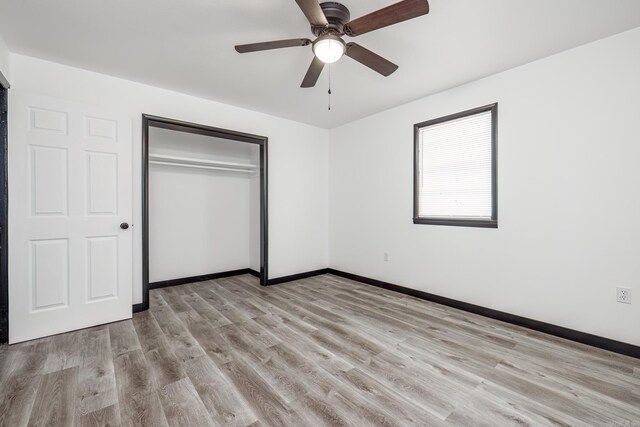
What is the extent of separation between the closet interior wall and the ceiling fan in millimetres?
2514

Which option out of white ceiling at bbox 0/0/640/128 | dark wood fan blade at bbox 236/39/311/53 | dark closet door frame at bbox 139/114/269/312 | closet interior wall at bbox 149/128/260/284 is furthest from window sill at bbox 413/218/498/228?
closet interior wall at bbox 149/128/260/284

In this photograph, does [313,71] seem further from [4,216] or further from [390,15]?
[4,216]

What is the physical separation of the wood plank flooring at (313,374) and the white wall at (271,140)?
3.56 ft

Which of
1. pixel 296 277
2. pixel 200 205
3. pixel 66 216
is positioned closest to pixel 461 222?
pixel 296 277

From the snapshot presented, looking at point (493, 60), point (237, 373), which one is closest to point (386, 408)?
point (237, 373)

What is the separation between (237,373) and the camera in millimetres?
1940

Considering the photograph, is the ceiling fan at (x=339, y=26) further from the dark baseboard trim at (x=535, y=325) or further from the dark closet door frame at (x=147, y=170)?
the dark baseboard trim at (x=535, y=325)

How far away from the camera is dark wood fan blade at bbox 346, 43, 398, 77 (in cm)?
197

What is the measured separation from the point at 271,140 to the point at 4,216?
2.87m

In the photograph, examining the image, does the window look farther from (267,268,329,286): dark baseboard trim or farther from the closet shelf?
the closet shelf

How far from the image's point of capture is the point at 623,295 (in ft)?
7.20

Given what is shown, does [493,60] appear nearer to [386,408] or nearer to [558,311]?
[558,311]

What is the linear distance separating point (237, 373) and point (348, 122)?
3790 mm

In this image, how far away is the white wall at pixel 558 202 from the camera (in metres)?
2.20
